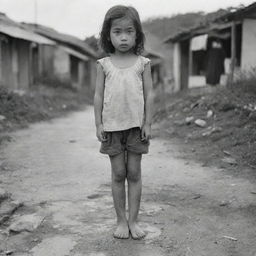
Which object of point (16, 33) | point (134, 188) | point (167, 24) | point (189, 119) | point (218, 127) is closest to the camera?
point (134, 188)

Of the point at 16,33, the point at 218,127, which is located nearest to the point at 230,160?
the point at 218,127

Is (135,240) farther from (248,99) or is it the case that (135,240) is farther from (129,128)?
(248,99)

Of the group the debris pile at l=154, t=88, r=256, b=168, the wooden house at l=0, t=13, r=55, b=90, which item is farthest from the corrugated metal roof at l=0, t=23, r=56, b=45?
the debris pile at l=154, t=88, r=256, b=168

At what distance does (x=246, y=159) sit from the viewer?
5250mm

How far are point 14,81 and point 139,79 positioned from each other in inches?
505

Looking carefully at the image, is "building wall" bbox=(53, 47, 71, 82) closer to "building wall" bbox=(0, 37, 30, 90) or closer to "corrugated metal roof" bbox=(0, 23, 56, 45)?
"building wall" bbox=(0, 37, 30, 90)

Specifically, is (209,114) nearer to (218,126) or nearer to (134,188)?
(218,126)

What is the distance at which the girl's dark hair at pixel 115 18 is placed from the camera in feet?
9.12

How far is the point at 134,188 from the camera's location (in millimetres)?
2973

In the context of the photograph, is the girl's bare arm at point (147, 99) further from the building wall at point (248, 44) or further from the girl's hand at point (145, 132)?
the building wall at point (248, 44)

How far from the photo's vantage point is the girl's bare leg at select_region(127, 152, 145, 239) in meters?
2.89

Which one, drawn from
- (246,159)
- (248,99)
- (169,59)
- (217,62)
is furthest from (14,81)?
(169,59)

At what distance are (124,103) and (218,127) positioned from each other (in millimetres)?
4479

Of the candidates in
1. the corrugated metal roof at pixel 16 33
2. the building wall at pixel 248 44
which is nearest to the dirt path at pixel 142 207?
the building wall at pixel 248 44
